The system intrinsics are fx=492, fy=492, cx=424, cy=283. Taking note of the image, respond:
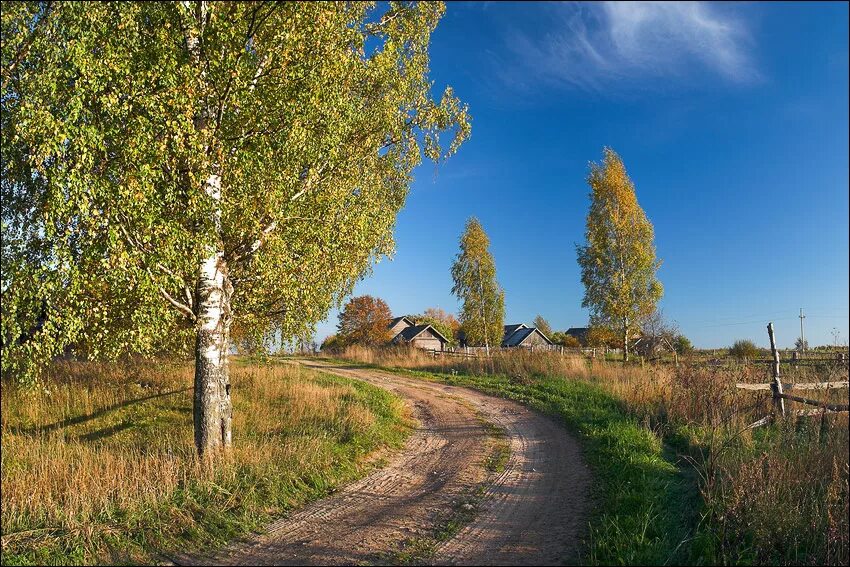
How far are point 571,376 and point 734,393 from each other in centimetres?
804

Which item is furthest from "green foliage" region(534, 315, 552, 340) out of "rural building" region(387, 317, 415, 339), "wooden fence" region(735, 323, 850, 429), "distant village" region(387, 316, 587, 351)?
"wooden fence" region(735, 323, 850, 429)

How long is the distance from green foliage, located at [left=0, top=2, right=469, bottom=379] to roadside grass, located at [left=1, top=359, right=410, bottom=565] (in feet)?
5.92

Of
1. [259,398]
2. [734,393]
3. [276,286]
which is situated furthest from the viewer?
[259,398]

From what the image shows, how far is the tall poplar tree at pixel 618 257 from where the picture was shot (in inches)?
1214

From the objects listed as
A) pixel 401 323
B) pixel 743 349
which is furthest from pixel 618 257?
pixel 401 323

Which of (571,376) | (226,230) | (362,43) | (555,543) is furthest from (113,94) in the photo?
(571,376)

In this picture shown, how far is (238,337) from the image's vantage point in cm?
1302

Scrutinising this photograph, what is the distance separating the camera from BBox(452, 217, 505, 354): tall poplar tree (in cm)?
3838

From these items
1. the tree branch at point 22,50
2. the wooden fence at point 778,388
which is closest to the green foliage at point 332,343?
the wooden fence at point 778,388

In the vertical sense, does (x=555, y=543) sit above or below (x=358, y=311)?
below

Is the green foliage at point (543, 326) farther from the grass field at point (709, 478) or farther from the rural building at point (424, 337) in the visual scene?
the grass field at point (709, 478)

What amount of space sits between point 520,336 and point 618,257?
140ft

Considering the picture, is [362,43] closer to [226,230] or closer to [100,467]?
[226,230]

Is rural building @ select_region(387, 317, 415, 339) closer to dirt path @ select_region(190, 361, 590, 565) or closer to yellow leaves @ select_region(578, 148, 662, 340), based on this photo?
yellow leaves @ select_region(578, 148, 662, 340)
